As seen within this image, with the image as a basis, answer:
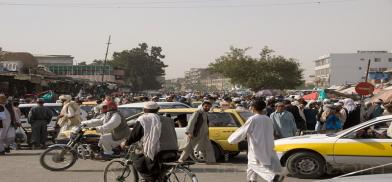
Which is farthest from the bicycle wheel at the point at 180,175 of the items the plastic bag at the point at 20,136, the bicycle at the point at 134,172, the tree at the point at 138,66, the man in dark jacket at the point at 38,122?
the tree at the point at 138,66

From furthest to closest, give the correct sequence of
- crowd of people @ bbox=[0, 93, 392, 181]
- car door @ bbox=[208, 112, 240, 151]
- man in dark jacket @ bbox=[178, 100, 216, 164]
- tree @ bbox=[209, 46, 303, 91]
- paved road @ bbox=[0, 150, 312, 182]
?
tree @ bbox=[209, 46, 303, 91] < car door @ bbox=[208, 112, 240, 151] < man in dark jacket @ bbox=[178, 100, 216, 164] < paved road @ bbox=[0, 150, 312, 182] < crowd of people @ bbox=[0, 93, 392, 181]

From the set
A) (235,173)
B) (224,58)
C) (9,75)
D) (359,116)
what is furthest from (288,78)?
(235,173)

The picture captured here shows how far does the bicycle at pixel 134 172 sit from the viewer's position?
23.7ft

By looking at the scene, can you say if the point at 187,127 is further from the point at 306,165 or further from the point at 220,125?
the point at 306,165

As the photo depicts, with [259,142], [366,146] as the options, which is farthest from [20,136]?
[259,142]

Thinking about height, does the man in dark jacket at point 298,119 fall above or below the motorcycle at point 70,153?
above

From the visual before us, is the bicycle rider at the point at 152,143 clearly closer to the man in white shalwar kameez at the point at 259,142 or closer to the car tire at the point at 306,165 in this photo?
the man in white shalwar kameez at the point at 259,142

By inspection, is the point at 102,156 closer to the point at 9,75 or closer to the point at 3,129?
the point at 3,129

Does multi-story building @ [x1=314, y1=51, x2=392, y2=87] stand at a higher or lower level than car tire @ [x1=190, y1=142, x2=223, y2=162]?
higher

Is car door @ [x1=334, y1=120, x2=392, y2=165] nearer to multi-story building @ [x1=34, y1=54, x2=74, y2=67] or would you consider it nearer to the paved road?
the paved road

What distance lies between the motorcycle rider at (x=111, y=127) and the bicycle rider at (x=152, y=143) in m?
2.69

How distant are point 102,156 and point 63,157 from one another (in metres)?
0.77

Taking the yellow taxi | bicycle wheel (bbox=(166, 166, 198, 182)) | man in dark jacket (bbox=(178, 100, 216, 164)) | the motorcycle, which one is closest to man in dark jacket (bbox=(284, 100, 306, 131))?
the yellow taxi

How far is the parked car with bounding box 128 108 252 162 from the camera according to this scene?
12.6m
